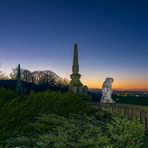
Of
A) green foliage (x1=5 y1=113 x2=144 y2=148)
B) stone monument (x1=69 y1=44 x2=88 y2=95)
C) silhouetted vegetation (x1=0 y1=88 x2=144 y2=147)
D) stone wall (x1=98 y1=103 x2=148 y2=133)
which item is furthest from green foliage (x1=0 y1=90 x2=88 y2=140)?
stone monument (x1=69 y1=44 x2=88 y2=95)

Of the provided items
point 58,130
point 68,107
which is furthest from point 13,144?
point 68,107

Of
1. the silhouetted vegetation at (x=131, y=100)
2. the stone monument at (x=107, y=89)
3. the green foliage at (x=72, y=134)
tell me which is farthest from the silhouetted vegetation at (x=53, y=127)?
the silhouetted vegetation at (x=131, y=100)

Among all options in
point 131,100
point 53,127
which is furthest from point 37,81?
point 53,127

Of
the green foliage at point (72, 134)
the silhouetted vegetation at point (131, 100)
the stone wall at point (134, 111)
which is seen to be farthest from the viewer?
the silhouetted vegetation at point (131, 100)

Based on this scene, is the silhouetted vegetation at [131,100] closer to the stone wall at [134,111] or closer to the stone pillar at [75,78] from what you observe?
the stone pillar at [75,78]

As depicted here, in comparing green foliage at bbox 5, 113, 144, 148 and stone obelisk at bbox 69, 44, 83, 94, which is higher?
stone obelisk at bbox 69, 44, 83, 94

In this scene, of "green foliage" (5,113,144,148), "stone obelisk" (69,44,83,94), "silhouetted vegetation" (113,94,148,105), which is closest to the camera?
"green foliage" (5,113,144,148)

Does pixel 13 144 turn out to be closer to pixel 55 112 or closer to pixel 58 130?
pixel 58 130

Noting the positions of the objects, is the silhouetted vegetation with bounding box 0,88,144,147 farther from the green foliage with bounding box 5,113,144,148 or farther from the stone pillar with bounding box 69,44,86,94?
the stone pillar with bounding box 69,44,86,94

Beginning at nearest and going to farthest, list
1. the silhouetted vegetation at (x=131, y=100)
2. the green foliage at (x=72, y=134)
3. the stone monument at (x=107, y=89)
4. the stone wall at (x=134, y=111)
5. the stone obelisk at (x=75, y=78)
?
the green foliage at (x=72, y=134), the stone wall at (x=134, y=111), the stone monument at (x=107, y=89), the stone obelisk at (x=75, y=78), the silhouetted vegetation at (x=131, y=100)

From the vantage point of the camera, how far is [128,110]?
15031mm

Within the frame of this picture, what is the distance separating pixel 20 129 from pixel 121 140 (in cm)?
258

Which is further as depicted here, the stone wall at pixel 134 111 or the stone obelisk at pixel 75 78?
the stone obelisk at pixel 75 78

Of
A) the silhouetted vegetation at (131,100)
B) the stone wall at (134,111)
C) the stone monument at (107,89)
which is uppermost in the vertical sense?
the stone monument at (107,89)
